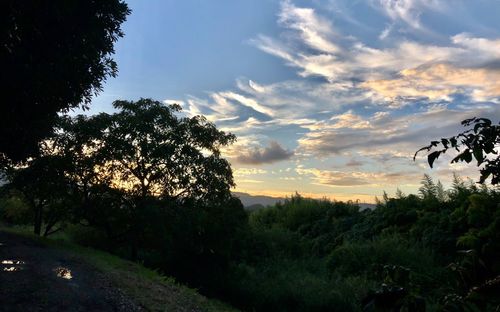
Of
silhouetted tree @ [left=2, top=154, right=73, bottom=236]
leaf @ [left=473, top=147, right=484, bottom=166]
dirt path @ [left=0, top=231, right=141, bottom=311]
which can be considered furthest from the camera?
silhouetted tree @ [left=2, top=154, right=73, bottom=236]

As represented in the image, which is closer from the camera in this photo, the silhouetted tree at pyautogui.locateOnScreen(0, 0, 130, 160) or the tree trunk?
the silhouetted tree at pyautogui.locateOnScreen(0, 0, 130, 160)

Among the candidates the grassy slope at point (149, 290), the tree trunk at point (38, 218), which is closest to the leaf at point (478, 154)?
the grassy slope at point (149, 290)

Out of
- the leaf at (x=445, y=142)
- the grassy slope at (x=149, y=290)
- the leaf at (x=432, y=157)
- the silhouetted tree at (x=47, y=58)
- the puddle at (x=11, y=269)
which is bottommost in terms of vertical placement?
the grassy slope at (x=149, y=290)

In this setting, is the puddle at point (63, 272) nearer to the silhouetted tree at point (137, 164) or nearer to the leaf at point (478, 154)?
the silhouetted tree at point (137, 164)

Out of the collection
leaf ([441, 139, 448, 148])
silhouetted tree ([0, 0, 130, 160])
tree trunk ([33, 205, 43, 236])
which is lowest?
tree trunk ([33, 205, 43, 236])

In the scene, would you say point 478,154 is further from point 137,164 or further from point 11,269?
point 137,164

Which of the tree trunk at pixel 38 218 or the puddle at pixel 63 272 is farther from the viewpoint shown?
the tree trunk at pixel 38 218

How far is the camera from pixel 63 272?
46.1 ft

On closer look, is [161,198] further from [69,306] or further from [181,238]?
[69,306]

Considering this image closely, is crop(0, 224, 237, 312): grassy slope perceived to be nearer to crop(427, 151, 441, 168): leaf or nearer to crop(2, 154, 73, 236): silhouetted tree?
crop(2, 154, 73, 236): silhouetted tree

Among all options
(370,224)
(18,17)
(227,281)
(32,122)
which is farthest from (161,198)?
(370,224)

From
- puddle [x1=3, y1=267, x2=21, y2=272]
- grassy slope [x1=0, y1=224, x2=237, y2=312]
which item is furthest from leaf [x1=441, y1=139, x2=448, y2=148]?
puddle [x1=3, y1=267, x2=21, y2=272]

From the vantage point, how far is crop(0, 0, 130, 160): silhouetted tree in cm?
1358

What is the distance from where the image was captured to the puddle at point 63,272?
13530 mm
